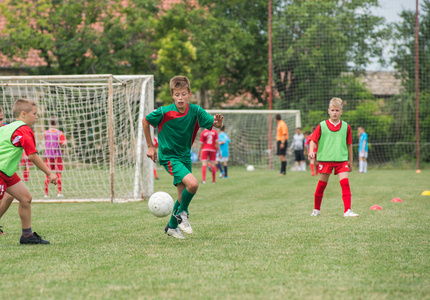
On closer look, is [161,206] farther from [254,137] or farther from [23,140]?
[254,137]

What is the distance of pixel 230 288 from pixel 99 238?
8.57 ft

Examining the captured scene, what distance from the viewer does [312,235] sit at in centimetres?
566

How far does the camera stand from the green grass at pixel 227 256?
11.3 feet

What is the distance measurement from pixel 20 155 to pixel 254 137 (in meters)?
19.6

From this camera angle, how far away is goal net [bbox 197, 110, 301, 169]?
23797mm

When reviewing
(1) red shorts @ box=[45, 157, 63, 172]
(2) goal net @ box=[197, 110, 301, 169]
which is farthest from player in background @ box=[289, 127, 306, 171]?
(1) red shorts @ box=[45, 157, 63, 172]

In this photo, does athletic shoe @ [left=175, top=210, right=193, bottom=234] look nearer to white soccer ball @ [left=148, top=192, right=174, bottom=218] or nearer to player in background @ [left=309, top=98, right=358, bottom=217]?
white soccer ball @ [left=148, top=192, right=174, bottom=218]

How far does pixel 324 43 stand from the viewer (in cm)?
2348

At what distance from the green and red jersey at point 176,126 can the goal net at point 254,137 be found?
701 inches

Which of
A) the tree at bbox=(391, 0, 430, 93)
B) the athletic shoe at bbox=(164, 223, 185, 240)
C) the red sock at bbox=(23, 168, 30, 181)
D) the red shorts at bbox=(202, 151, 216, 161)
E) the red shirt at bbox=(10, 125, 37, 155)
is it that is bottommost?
the athletic shoe at bbox=(164, 223, 185, 240)

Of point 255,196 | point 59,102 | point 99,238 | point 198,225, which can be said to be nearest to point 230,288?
point 99,238

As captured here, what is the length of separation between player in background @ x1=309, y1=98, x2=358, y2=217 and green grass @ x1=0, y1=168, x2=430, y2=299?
40 centimetres

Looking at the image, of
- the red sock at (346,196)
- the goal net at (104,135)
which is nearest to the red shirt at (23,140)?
the red sock at (346,196)

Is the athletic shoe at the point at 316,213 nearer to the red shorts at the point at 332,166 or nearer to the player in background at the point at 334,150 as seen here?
the player in background at the point at 334,150
